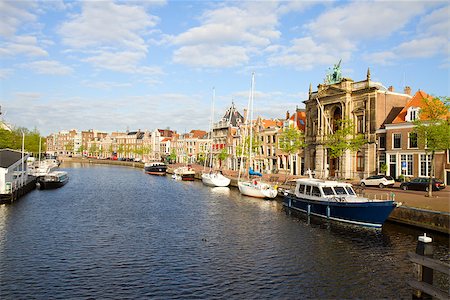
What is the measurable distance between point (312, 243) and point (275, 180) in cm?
3562

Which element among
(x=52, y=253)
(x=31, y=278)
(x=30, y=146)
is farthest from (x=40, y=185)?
(x=30, y=146)

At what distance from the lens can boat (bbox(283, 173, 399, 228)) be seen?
30484 millimetres

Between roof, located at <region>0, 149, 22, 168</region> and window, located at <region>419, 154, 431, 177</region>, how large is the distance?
54791mm

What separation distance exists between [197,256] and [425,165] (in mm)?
41156

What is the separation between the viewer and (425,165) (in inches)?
2046

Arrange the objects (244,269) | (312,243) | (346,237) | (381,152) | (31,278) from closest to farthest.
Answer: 1. (31,278)
2. (244,269)
3. (312,243)
4. (346,237)
5. (381,152)

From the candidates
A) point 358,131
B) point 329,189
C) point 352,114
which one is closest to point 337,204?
point 329,189

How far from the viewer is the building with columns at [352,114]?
60.8 metres

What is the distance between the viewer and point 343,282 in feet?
63.3

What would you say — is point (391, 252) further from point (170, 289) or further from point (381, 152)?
point (381, 152)

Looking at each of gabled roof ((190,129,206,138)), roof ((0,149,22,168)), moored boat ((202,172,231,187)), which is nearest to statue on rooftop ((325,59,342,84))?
moored boat ((202,172,231,187))

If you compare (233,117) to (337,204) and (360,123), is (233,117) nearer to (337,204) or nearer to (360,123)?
(360,123)

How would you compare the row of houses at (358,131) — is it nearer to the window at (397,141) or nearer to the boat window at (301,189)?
the window at (397,141)

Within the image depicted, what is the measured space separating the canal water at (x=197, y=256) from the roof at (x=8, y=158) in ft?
30.5
